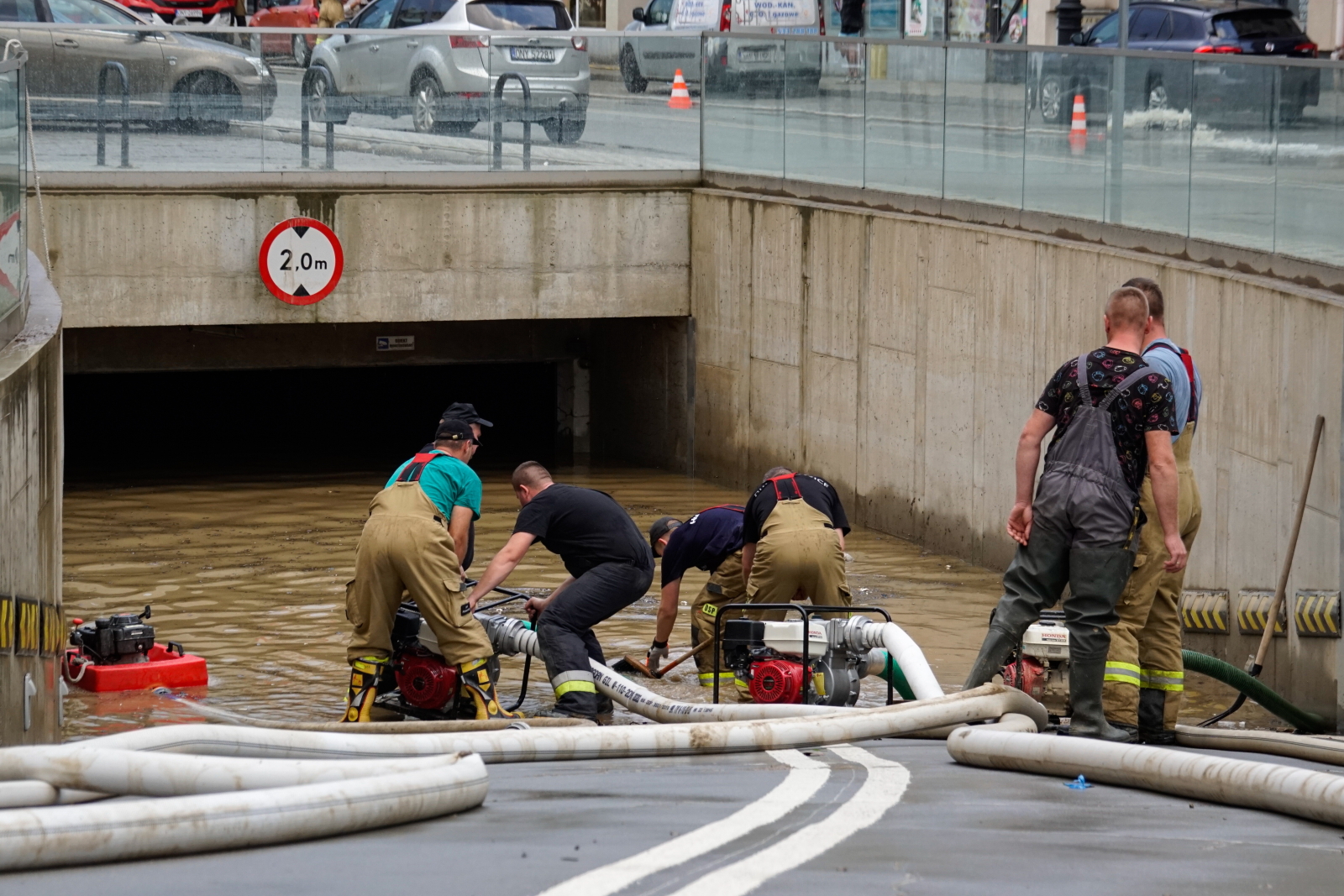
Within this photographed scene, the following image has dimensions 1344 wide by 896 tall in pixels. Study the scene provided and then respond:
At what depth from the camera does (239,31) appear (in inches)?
Answer: 685

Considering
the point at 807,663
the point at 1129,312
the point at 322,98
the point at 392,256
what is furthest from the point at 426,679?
the point at 322,98

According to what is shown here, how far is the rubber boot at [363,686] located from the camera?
8.66 meters

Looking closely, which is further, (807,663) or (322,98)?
(322,98)

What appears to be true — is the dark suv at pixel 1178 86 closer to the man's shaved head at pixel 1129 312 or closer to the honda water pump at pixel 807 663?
the man's shaved head at pixel 1129 312

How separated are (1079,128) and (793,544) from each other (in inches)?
217

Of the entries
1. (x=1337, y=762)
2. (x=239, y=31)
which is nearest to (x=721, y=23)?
(x=239, y=31)

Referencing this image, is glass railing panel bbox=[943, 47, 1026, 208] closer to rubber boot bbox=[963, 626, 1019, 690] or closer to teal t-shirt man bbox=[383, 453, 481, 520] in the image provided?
teal t-shirt man bbox=[383, 453, 481, 520]

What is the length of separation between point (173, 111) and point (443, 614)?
1022 centimetres

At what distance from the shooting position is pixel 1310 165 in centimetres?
1057

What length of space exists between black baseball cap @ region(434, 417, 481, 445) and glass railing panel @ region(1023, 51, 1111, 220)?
237 inches

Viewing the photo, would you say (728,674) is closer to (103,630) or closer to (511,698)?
(511,698)

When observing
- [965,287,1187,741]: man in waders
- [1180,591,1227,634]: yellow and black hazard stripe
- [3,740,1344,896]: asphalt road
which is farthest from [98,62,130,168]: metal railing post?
[3,740,1344,896]: asphalt road

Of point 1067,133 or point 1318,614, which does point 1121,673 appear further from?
point 1067,133

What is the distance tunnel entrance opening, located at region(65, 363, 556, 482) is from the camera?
2114cm
